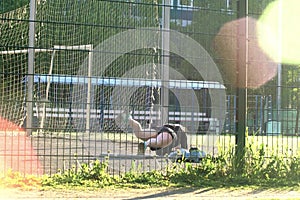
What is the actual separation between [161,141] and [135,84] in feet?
5.54

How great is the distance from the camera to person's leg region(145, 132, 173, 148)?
34.7 ft

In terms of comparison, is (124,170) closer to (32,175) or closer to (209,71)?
(32,175)

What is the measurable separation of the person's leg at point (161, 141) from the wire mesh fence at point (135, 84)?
0.40 ft

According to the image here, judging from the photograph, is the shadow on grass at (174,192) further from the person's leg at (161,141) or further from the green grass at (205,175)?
the person's leg at (161,141)

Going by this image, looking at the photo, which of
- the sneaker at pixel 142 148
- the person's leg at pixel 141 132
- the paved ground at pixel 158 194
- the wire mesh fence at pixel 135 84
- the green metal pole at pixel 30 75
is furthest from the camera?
the person's leg at pixel 141 132

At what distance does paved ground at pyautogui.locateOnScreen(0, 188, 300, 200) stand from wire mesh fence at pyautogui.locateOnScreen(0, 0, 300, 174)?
101 centimetres

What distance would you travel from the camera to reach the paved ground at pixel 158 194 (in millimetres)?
6402

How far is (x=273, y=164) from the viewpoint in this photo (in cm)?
795

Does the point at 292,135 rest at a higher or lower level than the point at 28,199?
higher

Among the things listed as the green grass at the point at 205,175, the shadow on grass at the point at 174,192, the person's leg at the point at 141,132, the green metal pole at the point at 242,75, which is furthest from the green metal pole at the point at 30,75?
the green metal pole at the point at 242,75

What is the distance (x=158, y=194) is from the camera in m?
6.71

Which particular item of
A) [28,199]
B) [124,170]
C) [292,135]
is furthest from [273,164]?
[28,199]

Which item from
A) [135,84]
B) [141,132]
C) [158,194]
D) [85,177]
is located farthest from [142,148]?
[158,194]

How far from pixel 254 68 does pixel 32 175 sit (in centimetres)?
419
